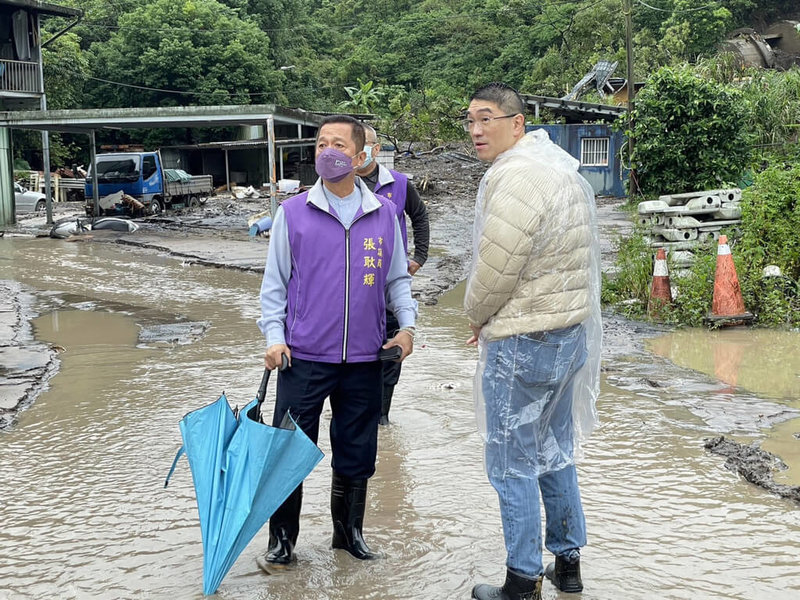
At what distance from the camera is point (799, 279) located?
27.3 ft

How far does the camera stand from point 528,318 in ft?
9.79

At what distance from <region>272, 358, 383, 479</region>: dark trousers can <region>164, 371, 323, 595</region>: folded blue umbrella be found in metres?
0.18

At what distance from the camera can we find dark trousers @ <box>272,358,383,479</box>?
3.36 m

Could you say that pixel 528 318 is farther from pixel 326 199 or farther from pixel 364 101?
pixel 364 101

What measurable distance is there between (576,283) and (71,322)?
298 inches

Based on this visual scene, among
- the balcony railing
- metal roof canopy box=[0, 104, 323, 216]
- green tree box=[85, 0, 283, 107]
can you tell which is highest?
green tree box=[85, 0, 283, 107]

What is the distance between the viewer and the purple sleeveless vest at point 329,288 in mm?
3336

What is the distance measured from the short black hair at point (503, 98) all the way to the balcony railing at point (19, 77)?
22805 millimetres

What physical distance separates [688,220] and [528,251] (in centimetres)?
696

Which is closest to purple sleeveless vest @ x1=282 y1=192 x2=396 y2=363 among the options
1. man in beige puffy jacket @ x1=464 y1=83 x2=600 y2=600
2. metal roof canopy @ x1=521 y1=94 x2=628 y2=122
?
man in beige puffy jacket @ x1=464 y1=83 x2=600 y2=600

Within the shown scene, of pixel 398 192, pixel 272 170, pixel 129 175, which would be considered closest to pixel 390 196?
pixel 398 192

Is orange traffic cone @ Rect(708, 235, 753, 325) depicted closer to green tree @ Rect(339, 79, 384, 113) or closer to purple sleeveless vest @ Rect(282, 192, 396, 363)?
Result: purple sleeveless vest @ Rect(282, 192, 396, 363)

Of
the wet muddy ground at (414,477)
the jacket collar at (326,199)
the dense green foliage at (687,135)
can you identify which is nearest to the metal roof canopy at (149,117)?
the dense green foliage at (687,135)

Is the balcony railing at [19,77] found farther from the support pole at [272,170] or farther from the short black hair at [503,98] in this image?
the short black hair at [503,98]
